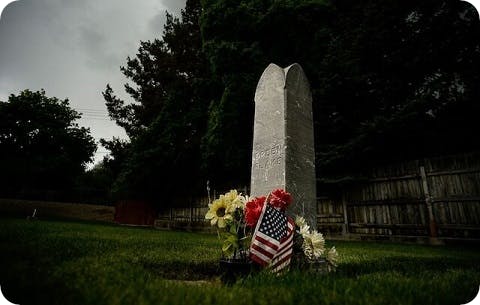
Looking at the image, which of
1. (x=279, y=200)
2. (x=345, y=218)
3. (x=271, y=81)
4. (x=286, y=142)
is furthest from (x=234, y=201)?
(x=345, y=218)

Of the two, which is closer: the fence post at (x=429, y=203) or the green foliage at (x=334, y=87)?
the fence post at (x=429, y=203)

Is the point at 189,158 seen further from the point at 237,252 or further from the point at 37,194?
the point at 37,194

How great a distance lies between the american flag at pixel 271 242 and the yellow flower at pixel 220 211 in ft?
1.17

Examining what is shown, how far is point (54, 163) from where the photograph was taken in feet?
92.6

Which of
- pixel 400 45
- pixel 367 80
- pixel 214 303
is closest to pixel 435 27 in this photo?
pixel 400 45

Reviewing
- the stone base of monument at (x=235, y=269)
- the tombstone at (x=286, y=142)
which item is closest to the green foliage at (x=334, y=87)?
the tombstone at (x=286, y=142)

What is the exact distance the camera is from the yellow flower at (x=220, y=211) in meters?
2.99

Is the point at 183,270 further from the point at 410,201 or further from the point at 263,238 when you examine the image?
the point at 410,201

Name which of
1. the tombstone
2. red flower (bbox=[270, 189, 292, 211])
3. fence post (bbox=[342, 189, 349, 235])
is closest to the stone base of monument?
red flower (bbox=[270, 189, 292, 211])

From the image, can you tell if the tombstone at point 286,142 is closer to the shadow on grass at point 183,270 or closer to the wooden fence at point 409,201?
the shadow on grass at point 183,270

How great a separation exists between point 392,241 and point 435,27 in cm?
733

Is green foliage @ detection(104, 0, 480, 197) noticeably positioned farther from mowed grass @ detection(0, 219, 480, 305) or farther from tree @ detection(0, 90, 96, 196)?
tree @ detection(0, 90, 96, 196)

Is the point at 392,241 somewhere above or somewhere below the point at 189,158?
below

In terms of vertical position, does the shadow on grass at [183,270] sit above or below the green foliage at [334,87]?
below
